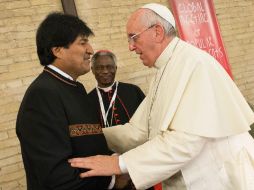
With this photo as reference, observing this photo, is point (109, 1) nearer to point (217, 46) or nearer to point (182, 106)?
point (217, 46)

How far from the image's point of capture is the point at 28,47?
4.22 metres

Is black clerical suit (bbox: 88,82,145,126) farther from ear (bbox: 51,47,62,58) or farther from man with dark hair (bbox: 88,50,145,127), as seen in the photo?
ear (bbox: 51,47,62,58)

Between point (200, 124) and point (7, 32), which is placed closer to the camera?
point (200, 124)

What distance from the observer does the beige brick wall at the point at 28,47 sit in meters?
4.02

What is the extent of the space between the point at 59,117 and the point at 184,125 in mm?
697

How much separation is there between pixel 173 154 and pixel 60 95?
723 millimetres

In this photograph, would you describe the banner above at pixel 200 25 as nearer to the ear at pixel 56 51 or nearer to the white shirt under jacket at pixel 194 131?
the white shirt under jacket at pixel 194 131

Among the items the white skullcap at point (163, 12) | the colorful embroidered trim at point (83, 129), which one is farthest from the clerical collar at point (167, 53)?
the colorful embroidered trim at point (83, 129)

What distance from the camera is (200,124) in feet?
6.47

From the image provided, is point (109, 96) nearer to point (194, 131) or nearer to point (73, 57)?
point (73, 57)

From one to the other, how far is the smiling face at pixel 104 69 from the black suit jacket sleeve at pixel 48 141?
2.24 m

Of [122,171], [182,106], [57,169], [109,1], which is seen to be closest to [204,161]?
[182,106]

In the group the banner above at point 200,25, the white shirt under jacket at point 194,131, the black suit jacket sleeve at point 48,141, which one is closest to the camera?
the black suit jacket sleeve at point 48,141

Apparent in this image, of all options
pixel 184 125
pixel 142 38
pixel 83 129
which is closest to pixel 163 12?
pixel 142 38
